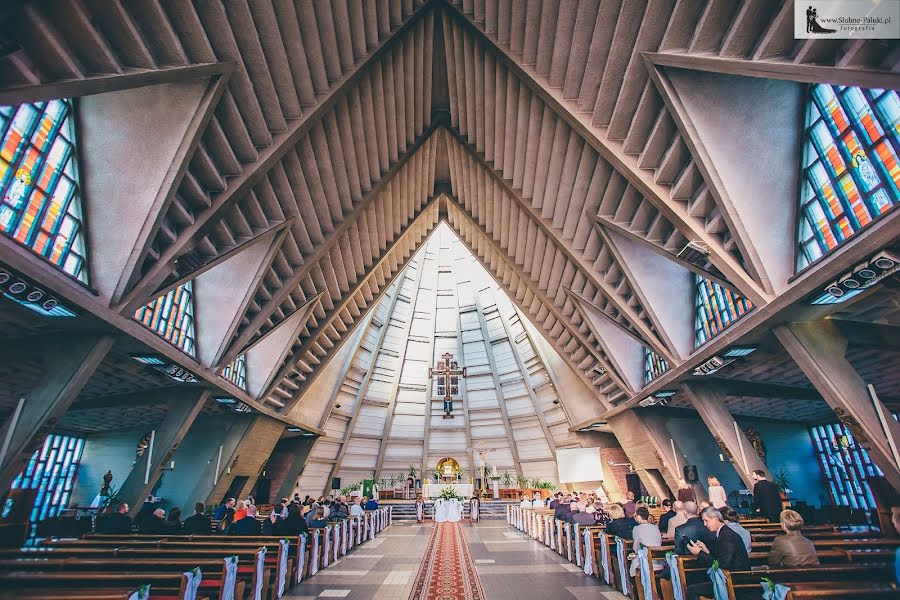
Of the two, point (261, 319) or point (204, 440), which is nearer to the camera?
point (261, 319)

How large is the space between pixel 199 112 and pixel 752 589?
9.45 metres

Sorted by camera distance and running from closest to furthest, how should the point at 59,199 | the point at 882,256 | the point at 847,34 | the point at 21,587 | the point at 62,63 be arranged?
the point at 21,587, the point at 847,34, the point at 62,63, the point at 882,256, the point at 59,199

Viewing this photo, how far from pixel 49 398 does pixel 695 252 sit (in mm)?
11549

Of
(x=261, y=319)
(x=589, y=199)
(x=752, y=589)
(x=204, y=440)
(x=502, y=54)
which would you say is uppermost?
(x=502, y=54)

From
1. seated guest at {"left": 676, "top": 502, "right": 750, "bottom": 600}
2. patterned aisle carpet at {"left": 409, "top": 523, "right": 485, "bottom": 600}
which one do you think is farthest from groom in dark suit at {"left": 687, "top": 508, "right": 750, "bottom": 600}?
patterned aisle carpet at {"left": 409, "top": 523, "right": 485, "bottom": 600}

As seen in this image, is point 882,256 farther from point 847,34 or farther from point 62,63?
point 62,63

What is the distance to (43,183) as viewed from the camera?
6566 mm

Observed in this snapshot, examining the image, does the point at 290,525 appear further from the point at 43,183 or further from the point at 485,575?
the point at 43,183

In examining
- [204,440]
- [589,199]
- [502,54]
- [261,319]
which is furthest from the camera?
[204,440]

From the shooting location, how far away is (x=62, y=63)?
5.18 metres

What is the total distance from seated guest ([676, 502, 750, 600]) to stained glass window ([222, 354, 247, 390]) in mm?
11980

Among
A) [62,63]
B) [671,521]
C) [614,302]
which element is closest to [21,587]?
[62,63]

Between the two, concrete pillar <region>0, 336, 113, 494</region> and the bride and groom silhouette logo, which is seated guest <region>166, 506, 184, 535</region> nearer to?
concrete pillar <region>0, 336, 113, 494</region>
